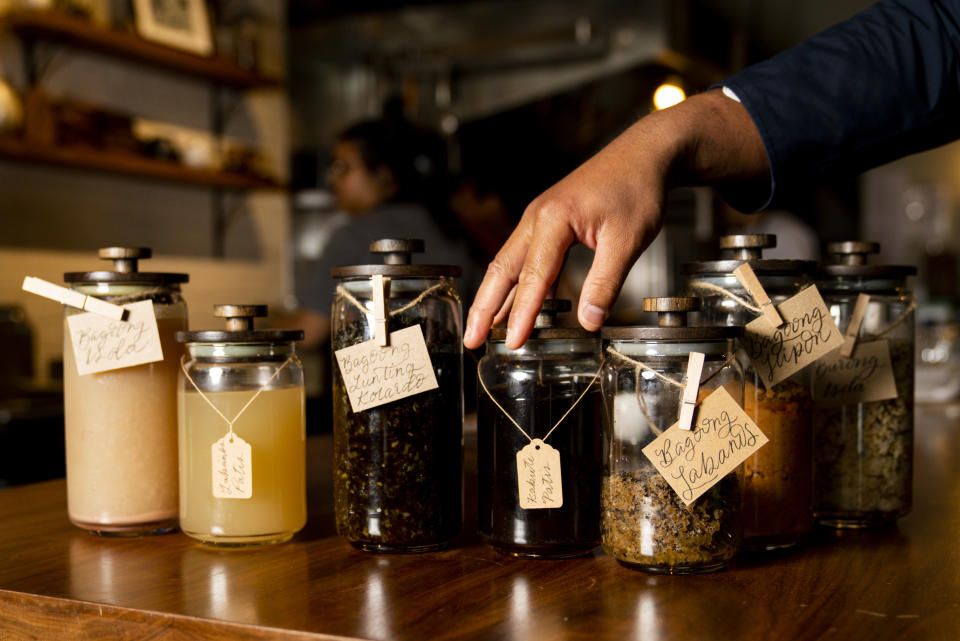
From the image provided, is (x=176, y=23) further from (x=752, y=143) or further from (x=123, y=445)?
(x=752, y=143)

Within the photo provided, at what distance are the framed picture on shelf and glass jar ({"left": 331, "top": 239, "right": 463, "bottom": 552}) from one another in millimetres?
2920

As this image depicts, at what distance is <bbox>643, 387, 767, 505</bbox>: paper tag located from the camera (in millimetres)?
758

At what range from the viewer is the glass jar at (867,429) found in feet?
3.13

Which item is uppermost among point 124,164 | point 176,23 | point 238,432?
point 176,23

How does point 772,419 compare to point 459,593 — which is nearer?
point 459,593

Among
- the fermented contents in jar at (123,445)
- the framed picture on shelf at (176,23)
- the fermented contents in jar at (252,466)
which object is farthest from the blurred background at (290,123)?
the fermented contents in jar at (252,466)

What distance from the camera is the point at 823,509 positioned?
0.96 meters

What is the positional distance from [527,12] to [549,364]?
11.2 ft

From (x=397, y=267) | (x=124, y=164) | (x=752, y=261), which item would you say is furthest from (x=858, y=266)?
(x=124, y=164)

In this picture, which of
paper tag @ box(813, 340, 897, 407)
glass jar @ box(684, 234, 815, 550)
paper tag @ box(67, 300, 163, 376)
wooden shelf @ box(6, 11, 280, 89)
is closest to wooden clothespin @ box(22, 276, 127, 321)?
paper tag @ box(67, 300, 163, 376)

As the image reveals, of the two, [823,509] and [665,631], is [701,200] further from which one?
[665,631]

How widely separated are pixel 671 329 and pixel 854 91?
0.36m

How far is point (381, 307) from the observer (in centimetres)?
85

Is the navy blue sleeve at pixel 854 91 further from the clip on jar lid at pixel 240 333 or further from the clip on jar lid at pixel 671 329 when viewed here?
the clip on jar lid at pixel 240 333
